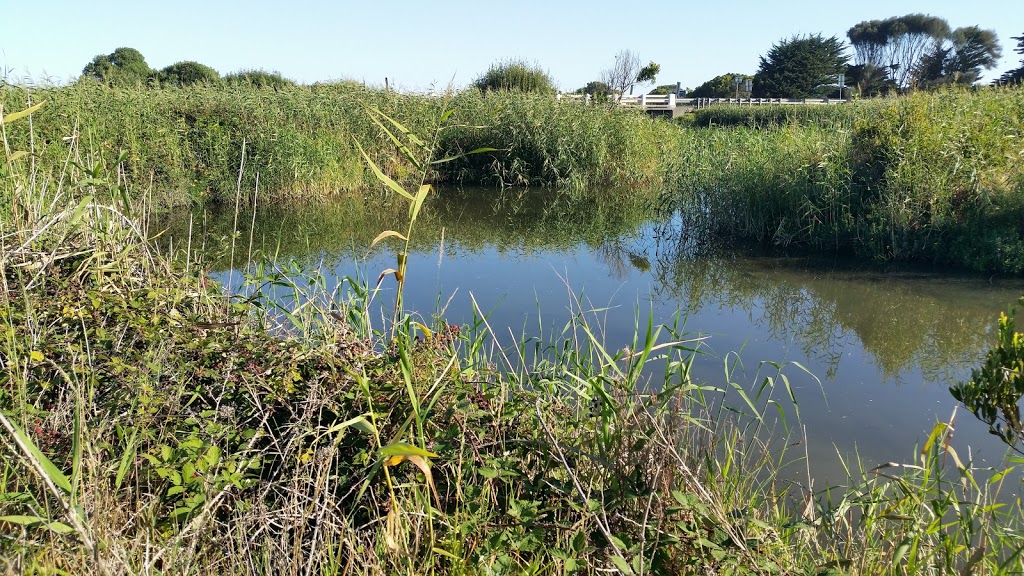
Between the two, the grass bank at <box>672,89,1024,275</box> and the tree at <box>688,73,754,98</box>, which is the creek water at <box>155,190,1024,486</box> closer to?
the grass bank at <box>672,89,1024,275</box>

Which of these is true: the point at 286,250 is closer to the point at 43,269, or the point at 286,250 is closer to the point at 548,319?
the point at 548,319

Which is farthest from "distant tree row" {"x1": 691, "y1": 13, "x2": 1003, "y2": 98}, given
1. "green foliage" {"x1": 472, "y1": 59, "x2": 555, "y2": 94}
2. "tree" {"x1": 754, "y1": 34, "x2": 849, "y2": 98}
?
"green foliage" {"x1": 472, "y1": 59, "x2": 555, "y2": 94}

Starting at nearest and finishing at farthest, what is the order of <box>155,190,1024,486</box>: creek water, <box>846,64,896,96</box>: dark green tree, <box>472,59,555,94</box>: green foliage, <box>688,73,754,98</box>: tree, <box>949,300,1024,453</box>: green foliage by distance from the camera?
<box>949,300,1024,453</box>: green foliage
<box>155,190,1024,486</box>: creek water
<box>472,59,555,94</box>: green foliage
<box>688,73,754,98</box>: tree
<box>846,64,896,96</box>: dark green tree

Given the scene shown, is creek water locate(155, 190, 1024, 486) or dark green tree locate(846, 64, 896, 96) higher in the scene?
dark green tree locate(846, 64, 896, 96)

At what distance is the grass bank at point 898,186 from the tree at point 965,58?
49024 mm

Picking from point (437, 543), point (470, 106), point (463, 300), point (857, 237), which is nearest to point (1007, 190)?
point (857, 237)

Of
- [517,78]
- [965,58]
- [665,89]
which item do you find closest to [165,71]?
[517,78]

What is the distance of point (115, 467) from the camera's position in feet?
6.54

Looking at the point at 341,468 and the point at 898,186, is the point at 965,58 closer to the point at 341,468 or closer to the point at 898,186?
the point at 898,186

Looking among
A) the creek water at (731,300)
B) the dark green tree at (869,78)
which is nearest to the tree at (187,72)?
the creek water at (731,300)

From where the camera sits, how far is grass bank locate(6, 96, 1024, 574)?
1.86 meters

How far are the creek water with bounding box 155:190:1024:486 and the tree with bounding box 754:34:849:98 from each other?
36547 millimetres

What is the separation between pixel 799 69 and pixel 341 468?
1866 inches

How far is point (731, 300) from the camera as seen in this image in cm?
721
